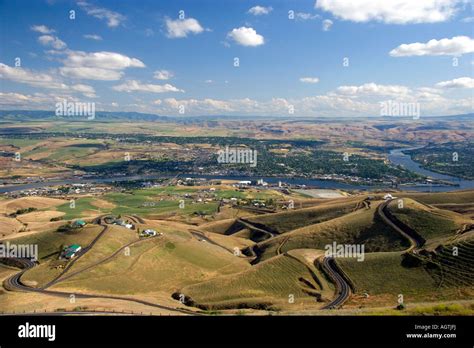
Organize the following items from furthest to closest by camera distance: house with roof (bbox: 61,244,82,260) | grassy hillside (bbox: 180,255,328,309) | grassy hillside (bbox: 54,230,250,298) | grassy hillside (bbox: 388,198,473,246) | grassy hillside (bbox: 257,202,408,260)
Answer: grassy hillside (bbox: 257,202,408,260)
grassy hillside (bbox: 388,198,473,246)
house with roof (bbox: 61,244,82,260)
grassy hillside (bbox: 54,230,250,298)
grassy hillside (bbox: 180,255,328,309)

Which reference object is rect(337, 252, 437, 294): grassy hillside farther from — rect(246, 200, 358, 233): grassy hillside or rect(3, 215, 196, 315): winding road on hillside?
rect(246, 200, 358, 233): grassy hillside

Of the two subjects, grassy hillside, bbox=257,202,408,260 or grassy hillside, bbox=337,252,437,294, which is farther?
grassy hillside, bbox=257,202,408,260

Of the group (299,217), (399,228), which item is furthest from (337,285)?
(299,217)

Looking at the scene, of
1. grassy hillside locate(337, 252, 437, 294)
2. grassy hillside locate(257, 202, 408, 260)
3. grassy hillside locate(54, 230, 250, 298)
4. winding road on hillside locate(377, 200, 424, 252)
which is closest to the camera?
grassy hillside locate(337, 252, 437, 294)

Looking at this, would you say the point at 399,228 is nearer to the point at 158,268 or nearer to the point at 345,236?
the point at 345,236

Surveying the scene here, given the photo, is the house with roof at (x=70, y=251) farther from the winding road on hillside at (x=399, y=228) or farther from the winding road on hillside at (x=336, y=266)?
the winding road on hillside at (x=399, y=228)

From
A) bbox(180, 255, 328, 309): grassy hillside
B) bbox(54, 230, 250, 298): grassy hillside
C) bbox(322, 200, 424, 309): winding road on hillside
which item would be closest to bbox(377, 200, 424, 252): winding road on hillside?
bbox(322, 200, 424, 309): winding road on hillside

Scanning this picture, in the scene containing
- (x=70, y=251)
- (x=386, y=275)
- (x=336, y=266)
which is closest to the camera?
(x=386, y=275)

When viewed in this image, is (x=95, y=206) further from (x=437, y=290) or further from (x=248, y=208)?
(x=437, y=290)

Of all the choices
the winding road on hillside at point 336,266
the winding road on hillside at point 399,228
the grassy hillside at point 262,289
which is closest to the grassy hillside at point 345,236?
the winding road on hillside at point 399,228

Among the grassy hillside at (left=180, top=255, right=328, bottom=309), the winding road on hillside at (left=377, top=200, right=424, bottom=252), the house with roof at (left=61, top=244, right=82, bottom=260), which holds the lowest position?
the grassy hillside at (left=180, top=255, right=328, bottom=309)

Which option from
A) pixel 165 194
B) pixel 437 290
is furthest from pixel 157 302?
pixel 165 194
